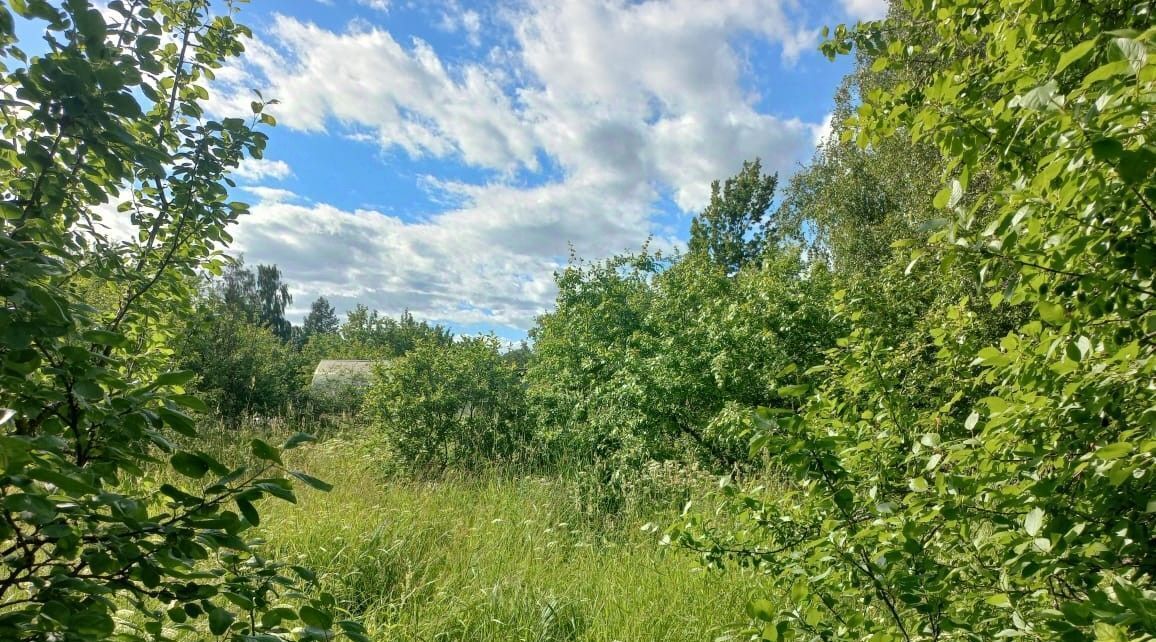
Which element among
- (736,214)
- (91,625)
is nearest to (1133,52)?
(91,625)

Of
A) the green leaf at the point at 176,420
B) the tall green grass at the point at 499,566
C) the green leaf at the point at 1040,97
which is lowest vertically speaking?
the tall green grass at the point at 499,566

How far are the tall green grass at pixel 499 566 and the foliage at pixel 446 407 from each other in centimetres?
181

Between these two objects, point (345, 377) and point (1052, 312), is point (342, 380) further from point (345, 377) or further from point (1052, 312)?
point (1052, 312)

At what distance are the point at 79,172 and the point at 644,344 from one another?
225 inches

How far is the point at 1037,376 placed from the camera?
129cm

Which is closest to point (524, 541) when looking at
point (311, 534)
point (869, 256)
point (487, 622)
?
point (487, 622)

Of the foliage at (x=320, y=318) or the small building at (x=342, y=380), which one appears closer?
the small building at (x=342, y=380)

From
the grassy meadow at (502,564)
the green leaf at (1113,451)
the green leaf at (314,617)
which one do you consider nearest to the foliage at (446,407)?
the grassy meadow at (502,564)

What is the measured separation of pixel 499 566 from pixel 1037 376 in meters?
3.18

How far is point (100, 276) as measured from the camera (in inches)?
56.6

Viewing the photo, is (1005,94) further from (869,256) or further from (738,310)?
(869,256)

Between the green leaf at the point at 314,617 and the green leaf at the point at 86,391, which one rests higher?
the green leaf at the point at 86,391

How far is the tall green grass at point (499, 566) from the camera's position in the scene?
2.94m

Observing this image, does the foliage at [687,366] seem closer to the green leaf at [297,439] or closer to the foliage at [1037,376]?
the foliage at [1037,376]
